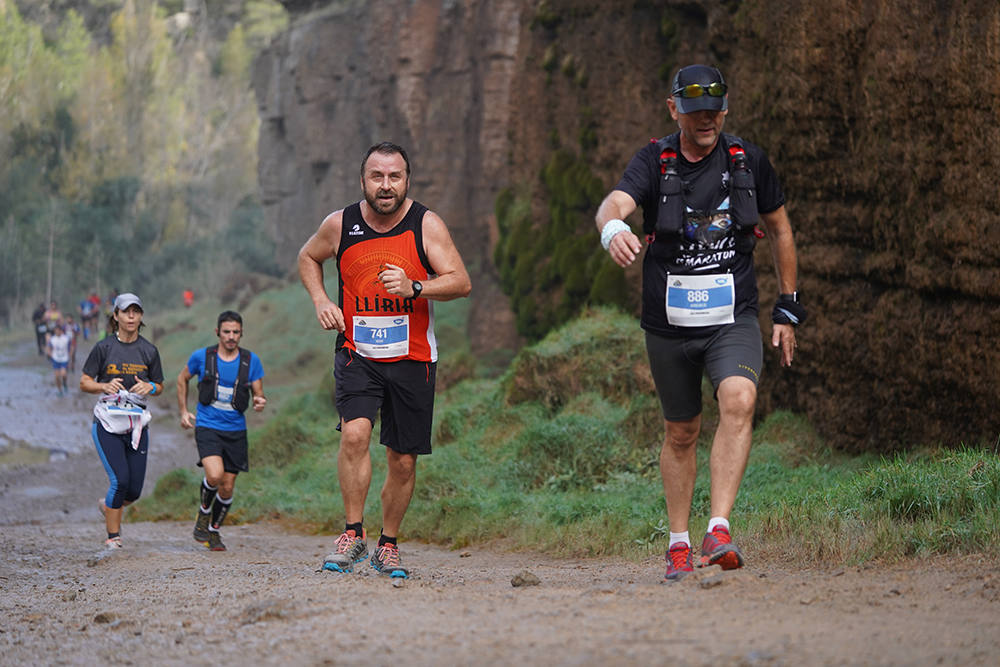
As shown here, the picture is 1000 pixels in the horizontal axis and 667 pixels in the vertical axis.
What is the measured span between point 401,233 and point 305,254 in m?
0.59

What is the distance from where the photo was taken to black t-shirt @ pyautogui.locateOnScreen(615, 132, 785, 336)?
19.2 feet

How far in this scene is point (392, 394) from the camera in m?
6.77

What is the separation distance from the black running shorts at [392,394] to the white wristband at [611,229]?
1.59m

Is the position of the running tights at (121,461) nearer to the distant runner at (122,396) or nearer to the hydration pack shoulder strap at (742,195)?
the distant runner at (122,396)

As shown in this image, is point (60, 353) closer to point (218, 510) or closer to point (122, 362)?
point (218, 510)

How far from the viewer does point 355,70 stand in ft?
140

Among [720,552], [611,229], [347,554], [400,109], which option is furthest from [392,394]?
[400,109]

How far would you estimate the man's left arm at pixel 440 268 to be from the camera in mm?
6559

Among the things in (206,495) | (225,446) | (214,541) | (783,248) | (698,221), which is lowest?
(214,541)

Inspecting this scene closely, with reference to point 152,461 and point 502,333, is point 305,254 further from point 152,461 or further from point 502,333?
point 502,333

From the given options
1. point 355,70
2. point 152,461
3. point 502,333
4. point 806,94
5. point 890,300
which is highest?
point 355,70

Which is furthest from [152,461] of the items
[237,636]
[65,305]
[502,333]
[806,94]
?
[65,305]

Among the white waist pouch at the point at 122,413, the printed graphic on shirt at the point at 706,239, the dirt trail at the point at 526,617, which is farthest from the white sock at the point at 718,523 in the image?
the white waist pouch at the point at 122,413

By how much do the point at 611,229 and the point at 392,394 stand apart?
1.78 metres
